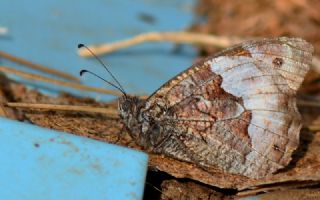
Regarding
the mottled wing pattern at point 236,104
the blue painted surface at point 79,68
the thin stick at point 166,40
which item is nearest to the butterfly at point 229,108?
the mottled wing pattern at point 236,104

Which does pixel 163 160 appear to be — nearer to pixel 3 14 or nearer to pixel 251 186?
pixel 251 186

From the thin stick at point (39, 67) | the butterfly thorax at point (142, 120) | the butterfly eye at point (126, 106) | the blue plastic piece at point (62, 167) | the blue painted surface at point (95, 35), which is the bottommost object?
the blue plastic piece at point (62, 167)

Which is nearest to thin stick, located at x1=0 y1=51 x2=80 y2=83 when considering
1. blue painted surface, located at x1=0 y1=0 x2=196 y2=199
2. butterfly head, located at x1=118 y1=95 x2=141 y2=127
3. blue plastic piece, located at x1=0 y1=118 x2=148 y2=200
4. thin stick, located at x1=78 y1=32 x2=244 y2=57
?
blue painted surface, located at x1=0 y1=0 x2=196 y2=199

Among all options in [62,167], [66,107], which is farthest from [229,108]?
[62,167]

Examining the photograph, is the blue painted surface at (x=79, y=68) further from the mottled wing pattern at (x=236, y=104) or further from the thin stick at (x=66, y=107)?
the mottled wing pattern at (x=236, y=104)

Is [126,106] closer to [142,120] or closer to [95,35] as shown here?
[142,120]

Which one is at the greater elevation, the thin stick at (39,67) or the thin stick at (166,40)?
the thin stick at (166,40)

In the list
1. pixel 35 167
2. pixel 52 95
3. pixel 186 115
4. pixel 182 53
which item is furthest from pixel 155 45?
pixel 35 167

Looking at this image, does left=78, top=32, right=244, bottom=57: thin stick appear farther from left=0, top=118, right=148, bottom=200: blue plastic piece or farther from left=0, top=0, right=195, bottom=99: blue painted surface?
left=0, top=118, right=148, bottom=200: blue plastic piece

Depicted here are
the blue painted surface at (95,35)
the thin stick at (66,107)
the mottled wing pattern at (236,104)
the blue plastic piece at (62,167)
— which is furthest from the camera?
the blue painted surface at (95,35)
